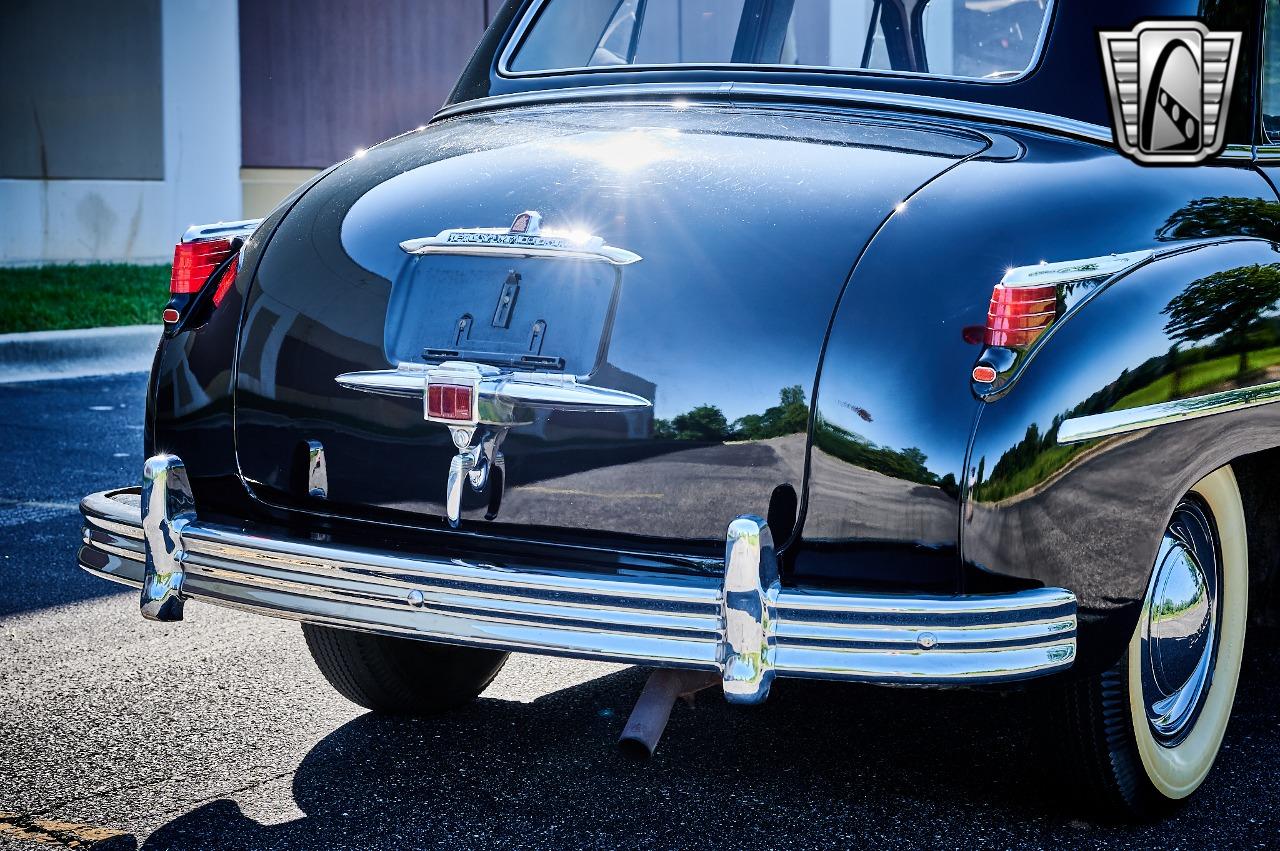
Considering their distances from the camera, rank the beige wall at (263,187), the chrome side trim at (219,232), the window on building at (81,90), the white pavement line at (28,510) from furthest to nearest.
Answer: the beige wall at (263,187) < the window on building at (81,90) < the white pavement line at (28,510) < the chrome side trim at (219,232)

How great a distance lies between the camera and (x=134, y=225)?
15.2 metres

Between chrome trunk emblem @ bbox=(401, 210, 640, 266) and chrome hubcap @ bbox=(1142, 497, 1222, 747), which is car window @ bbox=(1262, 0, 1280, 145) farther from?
chrome trunk emblem @ bbox=(401, 210, 640, 266)

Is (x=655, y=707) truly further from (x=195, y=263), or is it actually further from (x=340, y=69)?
(x=340, y=69)

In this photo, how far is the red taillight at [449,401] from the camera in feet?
9.33

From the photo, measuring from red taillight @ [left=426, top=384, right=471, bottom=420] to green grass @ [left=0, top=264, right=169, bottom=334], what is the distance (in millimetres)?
8335

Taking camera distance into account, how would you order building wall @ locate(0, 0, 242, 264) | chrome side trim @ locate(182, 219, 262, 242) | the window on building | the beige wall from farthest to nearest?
the beige wall → building wall @ locate(0, 0, 242, 264) → the window on building → chrome side trim @ locate(182, 219, 262, 242)

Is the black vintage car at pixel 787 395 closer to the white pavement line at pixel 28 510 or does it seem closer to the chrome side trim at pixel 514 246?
the chrome side trim at pixel 514 246

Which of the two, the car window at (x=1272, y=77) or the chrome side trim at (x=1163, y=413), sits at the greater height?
the car window at (x=1272, y=77)

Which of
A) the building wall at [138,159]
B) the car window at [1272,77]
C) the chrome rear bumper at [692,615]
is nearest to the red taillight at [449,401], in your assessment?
the chrome rear bumper at [692,615]

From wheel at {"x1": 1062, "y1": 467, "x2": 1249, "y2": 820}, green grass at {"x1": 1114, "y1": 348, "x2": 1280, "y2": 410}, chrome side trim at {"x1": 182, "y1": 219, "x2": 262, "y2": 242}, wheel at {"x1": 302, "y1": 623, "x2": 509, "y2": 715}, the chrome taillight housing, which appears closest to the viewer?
green grass at {"x1": 1114, "y1": 348, "x2": 1280, "y2": 410}

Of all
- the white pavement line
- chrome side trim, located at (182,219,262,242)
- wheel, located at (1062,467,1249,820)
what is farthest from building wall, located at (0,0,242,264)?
wheel, located at (1062,467,1249,820)

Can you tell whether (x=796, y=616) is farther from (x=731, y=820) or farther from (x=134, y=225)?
(x=134, y=225)

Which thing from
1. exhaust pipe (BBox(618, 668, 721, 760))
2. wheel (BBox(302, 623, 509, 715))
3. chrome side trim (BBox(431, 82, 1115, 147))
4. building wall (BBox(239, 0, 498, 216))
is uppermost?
building wall (BBox(239, 0, 498, 216))

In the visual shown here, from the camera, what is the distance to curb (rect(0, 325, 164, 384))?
9.73 metres
